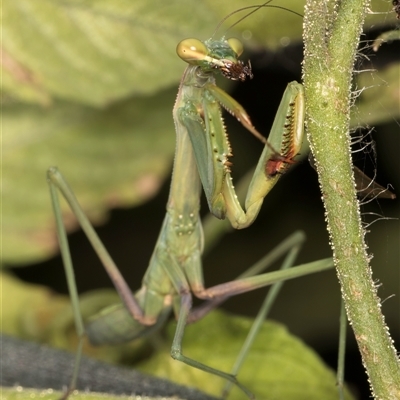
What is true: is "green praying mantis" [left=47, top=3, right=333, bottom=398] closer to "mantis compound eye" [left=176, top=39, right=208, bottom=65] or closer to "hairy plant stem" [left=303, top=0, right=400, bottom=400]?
"mantis compound eye" [left=176, top=39, right=208, bottom=65]

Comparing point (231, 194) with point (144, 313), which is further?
point (144, 313)

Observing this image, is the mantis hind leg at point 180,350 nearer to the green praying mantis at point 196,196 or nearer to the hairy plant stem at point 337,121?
the green praying mantis at point 196,196

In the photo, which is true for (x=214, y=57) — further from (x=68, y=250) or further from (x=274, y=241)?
(x=274, y=241)

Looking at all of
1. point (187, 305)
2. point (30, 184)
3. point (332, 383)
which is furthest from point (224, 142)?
point (30, 184)

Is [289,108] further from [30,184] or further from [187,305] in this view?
[30,184]

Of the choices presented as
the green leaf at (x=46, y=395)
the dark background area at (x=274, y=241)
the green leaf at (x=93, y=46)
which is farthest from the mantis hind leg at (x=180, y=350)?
the green leaf at (x=93, y=46)

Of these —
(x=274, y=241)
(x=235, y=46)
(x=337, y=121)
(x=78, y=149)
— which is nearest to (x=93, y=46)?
(x=78, y=149)
